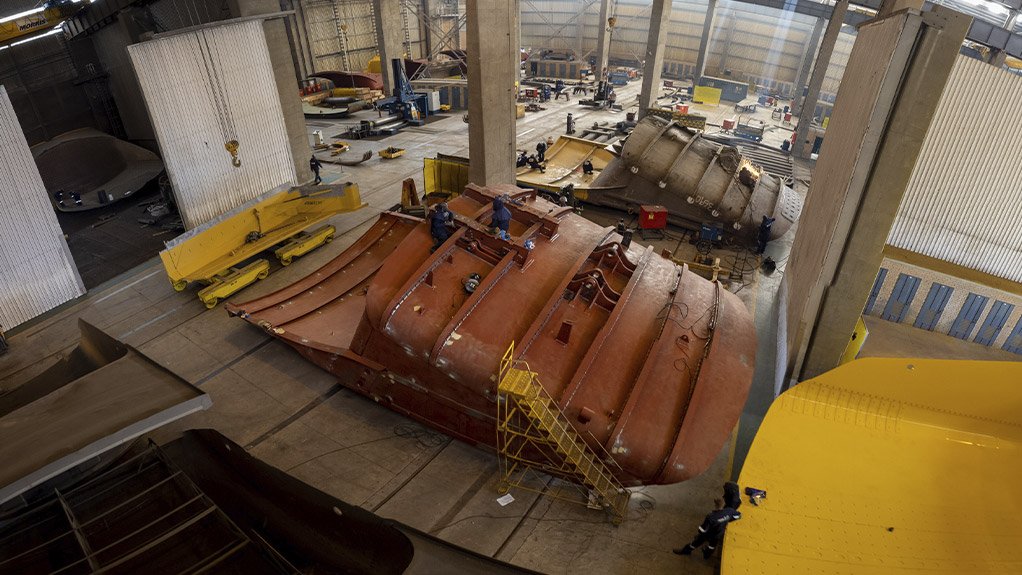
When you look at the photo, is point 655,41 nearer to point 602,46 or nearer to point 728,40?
point 602,46

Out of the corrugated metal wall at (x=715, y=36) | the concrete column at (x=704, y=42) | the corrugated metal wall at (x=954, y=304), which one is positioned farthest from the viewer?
the corrugated metal wall at (x=715, y=36)

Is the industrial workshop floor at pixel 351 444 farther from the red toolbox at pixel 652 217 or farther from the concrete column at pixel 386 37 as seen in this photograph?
the concrete column at pixel 386 37

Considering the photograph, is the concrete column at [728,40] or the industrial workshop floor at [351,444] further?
the concrete column at [728,40]

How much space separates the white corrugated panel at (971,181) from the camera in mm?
6164

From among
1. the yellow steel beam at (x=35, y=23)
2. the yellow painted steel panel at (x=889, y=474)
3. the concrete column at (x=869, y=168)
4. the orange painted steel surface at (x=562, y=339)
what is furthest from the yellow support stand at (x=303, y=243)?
the yellow steel beam at (x=35, y=23)

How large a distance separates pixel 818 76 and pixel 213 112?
22727mm

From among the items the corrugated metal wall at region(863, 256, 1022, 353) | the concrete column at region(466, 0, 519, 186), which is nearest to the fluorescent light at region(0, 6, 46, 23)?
the concrete column at region(466, 0, 519, 186)

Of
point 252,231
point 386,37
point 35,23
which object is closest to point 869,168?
point 252,231

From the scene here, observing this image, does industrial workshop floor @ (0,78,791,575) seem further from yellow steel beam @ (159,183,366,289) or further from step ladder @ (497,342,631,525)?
yellow steel beam @ (159,183,366,289)

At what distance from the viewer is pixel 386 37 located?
27.1 m

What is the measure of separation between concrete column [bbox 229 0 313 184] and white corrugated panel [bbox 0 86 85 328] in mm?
6297

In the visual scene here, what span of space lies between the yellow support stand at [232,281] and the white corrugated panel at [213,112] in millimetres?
2533

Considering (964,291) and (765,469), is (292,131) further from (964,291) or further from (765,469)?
(964,291)

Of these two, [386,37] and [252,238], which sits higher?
[386,37]
